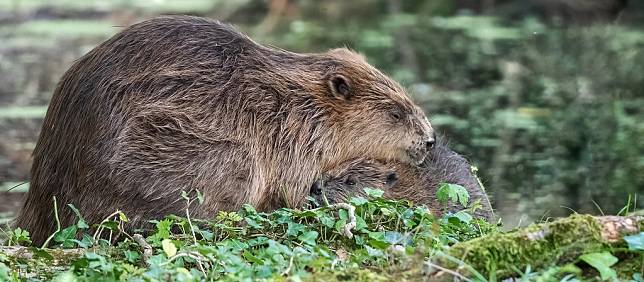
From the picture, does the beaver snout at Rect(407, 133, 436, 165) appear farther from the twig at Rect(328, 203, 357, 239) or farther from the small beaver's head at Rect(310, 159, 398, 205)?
the twig at Rect(328, 203, 357, 239)

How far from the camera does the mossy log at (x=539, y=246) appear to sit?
3191 mm

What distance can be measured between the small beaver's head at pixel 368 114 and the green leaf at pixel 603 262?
1.82 metres

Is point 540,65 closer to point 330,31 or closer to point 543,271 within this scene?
point 330,31

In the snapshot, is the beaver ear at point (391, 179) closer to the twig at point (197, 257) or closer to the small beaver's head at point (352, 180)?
the small beaver's head at point (352, 180)

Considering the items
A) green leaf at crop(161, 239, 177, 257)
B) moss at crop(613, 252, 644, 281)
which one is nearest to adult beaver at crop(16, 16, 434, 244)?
Result: green leaf at crop(161, 239, 177, 257)

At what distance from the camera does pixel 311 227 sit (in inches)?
157

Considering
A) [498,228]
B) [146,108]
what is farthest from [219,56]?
[498,228]

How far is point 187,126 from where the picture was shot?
4414 mm

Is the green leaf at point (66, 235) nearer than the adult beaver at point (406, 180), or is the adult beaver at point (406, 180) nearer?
the green leaf at point (66, 235)

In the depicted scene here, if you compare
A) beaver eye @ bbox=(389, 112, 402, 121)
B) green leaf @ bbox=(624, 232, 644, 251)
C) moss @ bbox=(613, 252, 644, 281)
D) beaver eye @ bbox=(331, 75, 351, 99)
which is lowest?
moss @ bbox=(613, 252, 644, 281)

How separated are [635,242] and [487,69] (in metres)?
6.49

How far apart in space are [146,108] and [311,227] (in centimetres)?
83

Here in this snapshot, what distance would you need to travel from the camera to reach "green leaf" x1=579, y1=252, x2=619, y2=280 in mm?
3094

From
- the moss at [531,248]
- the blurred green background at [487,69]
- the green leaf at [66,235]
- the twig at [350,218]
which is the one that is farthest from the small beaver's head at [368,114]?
the moss at [531,248]
